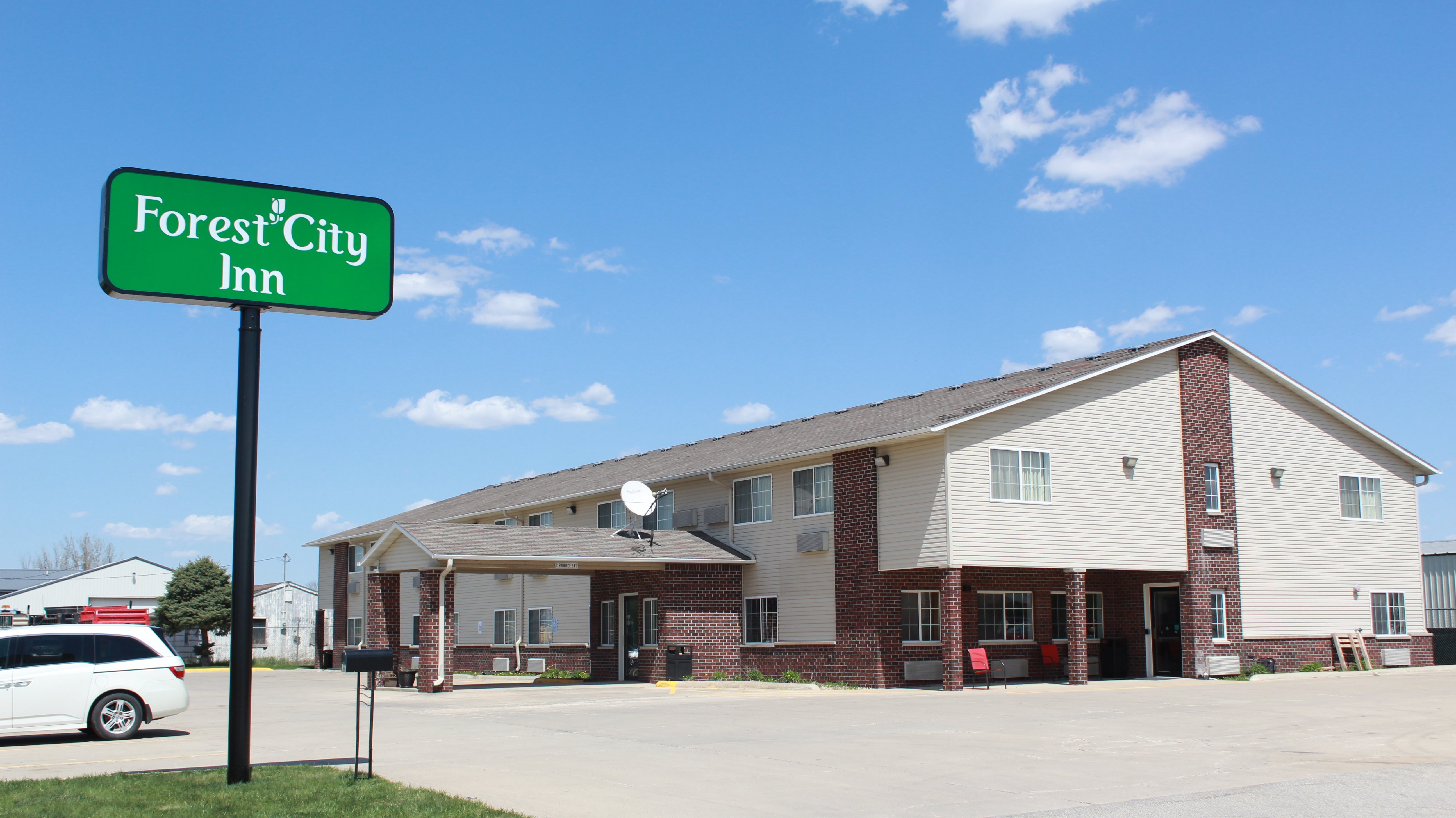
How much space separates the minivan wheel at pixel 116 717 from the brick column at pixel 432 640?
1003 centimetres

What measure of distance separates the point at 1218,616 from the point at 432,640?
58.5 feet

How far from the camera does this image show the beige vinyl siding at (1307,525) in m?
29.1

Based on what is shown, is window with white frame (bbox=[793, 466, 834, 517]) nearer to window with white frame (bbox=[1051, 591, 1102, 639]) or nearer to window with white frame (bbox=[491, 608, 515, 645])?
window with white frame (bbox=[1051, 591, 1102, 639])

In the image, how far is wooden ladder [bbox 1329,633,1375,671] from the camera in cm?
3009

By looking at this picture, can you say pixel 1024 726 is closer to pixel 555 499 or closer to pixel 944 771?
pixel 944 771

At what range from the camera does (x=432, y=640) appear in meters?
26.5

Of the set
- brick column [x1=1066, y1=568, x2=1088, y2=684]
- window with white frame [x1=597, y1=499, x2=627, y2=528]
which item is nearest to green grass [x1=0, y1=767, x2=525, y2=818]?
brick column [x1=1066, y1=568, x2=1088, y2=684]

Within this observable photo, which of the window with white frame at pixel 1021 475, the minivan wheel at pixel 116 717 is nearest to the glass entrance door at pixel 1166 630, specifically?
the window with white frame at pixel 1021 475

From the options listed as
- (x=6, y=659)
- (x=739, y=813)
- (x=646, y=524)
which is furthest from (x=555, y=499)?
(x=739, y=813)

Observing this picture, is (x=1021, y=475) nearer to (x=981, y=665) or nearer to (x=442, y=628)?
(x=981, y=665)

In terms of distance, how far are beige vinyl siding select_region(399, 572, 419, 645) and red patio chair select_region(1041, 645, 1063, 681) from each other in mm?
22571

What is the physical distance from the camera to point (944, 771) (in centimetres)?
1212

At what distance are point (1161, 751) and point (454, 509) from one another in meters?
35.5

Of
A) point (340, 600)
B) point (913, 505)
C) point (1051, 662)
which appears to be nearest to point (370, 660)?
point (913, 505)
